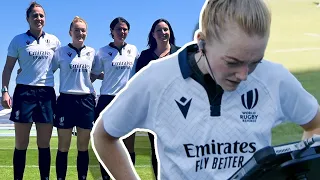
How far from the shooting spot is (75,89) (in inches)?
207

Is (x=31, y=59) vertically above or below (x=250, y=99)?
below

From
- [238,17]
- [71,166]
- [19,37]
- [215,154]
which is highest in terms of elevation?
[238,17]

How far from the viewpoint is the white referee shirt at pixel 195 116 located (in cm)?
146

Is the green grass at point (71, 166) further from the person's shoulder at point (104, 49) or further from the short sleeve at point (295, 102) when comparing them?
the short sleeve at point (295, 102)

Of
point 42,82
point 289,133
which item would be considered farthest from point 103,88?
point 289,133

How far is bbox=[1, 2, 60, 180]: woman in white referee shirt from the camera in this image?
5.10m

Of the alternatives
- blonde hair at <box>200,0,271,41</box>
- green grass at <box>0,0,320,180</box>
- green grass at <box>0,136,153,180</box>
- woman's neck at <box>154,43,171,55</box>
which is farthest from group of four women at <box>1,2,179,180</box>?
green grass at <box>0,0,320,180</box>

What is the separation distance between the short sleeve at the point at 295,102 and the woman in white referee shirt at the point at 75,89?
12.5ft

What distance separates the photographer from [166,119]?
1482mm

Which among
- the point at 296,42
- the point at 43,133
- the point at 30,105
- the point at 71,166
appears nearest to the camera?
the point at 30,105

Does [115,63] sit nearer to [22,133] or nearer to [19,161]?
[22,133]

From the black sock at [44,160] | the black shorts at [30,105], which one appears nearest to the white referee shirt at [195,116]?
the black shorts at [30,105]

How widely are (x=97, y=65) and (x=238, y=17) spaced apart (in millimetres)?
4306

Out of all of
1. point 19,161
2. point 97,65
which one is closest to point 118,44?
point 97,65
